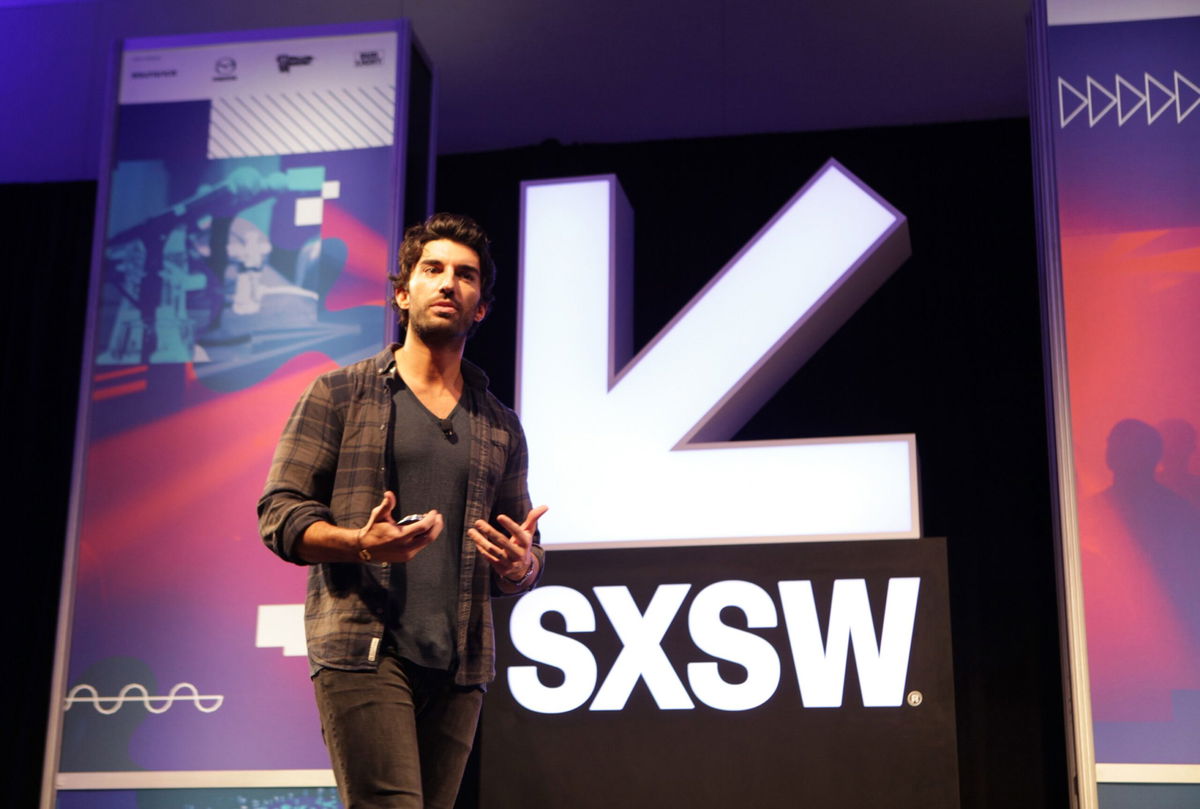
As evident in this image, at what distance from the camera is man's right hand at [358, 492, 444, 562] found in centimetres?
173

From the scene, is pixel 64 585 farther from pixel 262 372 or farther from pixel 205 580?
pixel 262 372

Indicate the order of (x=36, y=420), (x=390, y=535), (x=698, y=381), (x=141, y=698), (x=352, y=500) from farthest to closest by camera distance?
(x=36, y=420), (x=698, y=381), (x=141, y=698), (x=352, y=500), (x=390, y=535)

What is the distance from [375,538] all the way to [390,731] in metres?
0.29

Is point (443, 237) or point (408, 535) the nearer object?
point (408, 535)

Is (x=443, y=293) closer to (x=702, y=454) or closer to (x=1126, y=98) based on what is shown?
(x=702, y=454)

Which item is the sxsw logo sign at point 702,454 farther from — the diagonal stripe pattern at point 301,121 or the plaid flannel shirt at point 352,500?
the plaid flannel shirt at point 352,500

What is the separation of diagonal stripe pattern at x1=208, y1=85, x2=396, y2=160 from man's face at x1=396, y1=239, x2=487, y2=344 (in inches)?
69.6

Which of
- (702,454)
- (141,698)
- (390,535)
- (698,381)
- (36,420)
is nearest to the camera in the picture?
(390,535)

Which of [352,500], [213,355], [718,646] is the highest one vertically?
[213,355]

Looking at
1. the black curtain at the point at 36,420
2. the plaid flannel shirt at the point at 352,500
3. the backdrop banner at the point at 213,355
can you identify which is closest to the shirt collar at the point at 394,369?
the plaid flannel shirt at the point at 352,500

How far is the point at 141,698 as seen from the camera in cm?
351

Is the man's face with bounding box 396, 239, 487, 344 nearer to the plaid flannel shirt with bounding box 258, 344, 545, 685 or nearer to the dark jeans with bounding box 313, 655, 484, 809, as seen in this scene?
the plaid flannel shirt with bounding box 258, 344, 545, 685

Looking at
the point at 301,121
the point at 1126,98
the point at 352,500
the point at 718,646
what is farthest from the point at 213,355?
the point at 1126,98

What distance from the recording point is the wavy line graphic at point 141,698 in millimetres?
3480
